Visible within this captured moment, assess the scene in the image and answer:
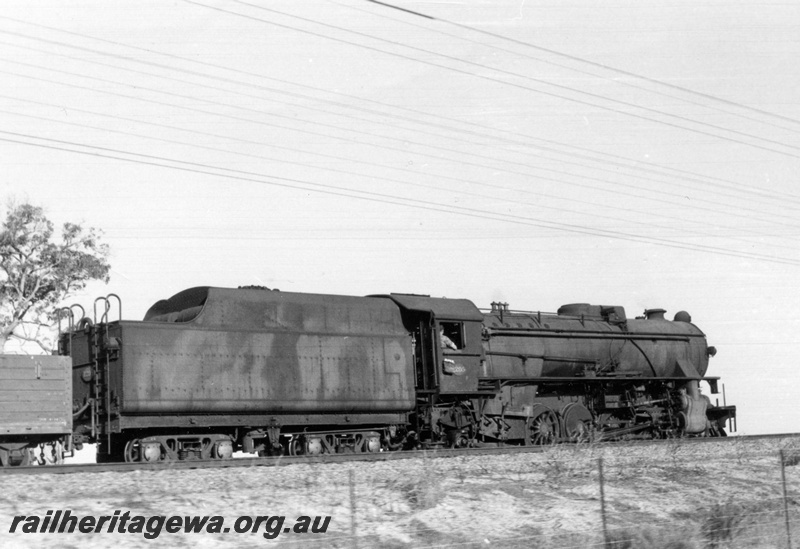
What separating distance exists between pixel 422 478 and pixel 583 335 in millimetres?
11356

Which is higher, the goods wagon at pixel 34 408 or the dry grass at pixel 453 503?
the goods wagon at pixel 34 408

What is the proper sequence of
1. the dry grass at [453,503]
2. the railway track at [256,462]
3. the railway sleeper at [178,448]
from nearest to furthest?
the dry grass at [453,503]
the railway track at [256,462]
the railway sleeper at [178,448]

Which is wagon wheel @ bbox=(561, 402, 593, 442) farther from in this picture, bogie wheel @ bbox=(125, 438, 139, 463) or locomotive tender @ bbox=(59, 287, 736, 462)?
bogie wheel @ bbox=(125, 438, 139, 463)

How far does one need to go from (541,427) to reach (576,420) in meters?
1.22

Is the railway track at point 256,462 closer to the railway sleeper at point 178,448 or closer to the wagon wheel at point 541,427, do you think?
the railway sleeper at point 178,448

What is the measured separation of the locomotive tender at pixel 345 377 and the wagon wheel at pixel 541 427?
1.2 inches

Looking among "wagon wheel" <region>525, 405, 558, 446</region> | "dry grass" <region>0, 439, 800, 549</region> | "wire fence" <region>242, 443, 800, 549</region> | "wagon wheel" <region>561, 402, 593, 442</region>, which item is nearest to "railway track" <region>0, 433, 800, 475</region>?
"dry grass" <region>0, 439, 800, 549</region>

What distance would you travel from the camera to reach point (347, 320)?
60.5 feet

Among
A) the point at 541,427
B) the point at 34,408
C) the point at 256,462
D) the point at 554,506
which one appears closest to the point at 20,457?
the point at 34,408

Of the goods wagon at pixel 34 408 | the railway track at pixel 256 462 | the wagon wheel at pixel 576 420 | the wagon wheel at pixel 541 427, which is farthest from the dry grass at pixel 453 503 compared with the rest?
the wagon wheel at pixel 576 420

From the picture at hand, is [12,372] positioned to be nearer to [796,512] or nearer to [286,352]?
[286,352]

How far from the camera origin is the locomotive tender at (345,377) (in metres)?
16.0

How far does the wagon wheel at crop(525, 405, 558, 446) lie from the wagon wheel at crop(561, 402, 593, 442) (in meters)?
0.27

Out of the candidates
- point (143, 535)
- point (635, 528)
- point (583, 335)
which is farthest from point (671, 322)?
point (143, 535)
